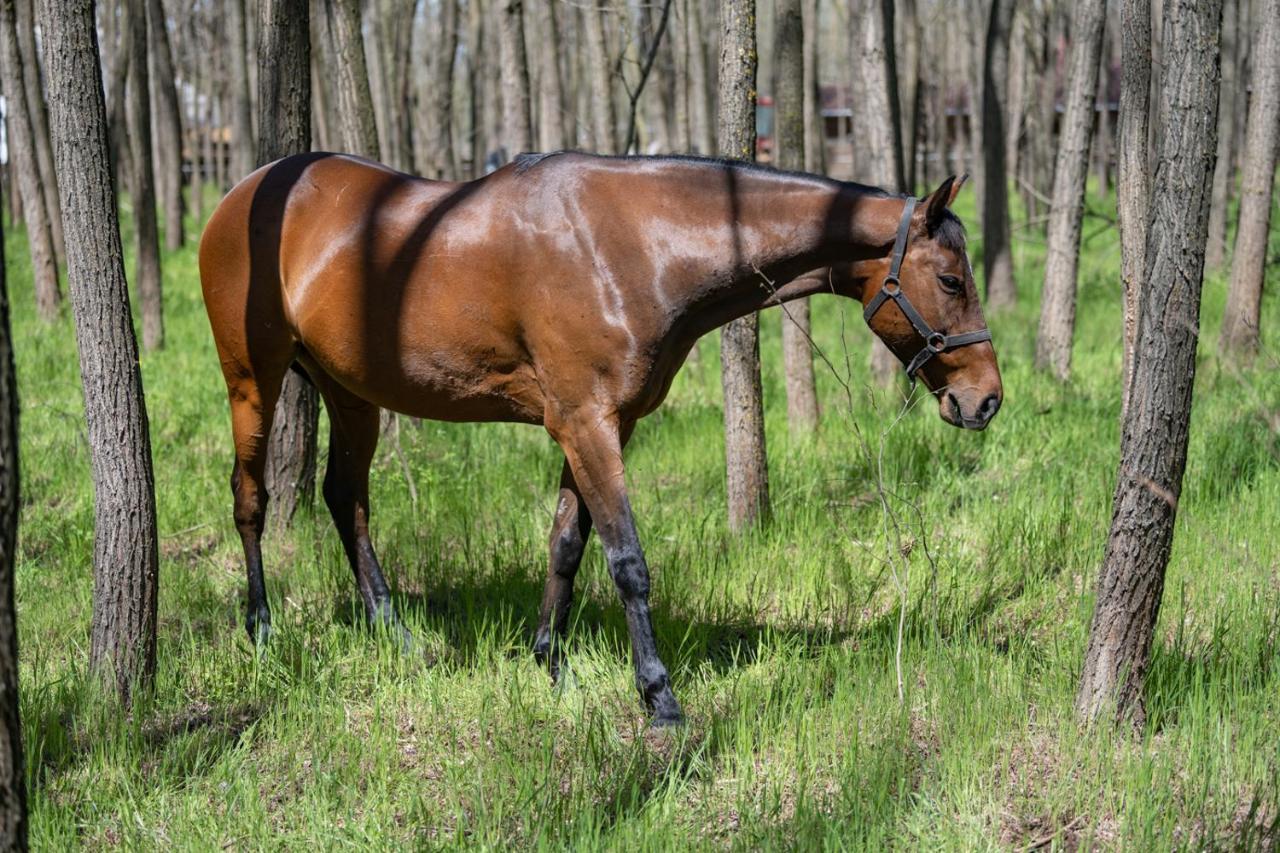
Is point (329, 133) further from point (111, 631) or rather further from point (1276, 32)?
point (111, 631)

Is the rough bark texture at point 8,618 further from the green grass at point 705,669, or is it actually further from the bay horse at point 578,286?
the bay horse at point 578,286

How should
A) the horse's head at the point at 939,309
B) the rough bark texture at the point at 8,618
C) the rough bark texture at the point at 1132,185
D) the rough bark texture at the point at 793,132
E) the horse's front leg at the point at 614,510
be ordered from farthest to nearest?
1. the rough bark texture at the point at 793,132
2. the rough bark texture at the point at 1132,185
3. the horse's front leg at the point at 614,510
4. the horse's head at the point at 939,309
5. the rough bark texture at the point at 8,618

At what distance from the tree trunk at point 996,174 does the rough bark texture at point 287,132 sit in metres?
8.19

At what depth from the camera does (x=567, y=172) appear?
4.68 m

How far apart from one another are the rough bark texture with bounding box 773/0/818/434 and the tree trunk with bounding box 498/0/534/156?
204 cm

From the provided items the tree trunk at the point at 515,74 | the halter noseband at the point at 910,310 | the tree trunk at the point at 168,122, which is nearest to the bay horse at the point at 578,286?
the halter noseband at the point at 910,310

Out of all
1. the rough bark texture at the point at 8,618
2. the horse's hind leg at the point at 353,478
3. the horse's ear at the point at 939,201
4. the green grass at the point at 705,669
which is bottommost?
the green grass at the point at 705,669

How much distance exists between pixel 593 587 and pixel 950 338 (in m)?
2.13

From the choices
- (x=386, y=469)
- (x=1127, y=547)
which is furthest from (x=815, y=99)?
(x=1127, y=547)

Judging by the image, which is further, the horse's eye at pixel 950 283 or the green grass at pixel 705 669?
the horse's eye at pixel 950 283

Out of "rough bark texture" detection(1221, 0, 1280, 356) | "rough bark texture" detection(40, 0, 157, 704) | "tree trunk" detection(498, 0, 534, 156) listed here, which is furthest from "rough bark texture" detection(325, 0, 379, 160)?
"rough bark texture" detection(1221, 0, 1280, 356)

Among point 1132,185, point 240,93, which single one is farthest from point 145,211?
point 1132,185

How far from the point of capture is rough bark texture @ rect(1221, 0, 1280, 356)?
8.65 m

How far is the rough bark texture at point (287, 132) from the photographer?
6.20 meters
